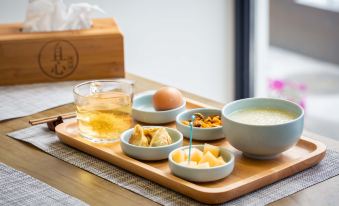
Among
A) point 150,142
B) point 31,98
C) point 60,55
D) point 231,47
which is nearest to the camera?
point 150,142

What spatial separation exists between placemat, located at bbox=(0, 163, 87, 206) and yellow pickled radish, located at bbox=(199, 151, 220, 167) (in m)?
0.25

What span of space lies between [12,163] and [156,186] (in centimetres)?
36

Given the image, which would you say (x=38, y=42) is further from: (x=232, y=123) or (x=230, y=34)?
(x=230, y=34)

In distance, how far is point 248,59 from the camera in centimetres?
300

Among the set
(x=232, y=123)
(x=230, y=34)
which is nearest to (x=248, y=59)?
(x=230, y=34)

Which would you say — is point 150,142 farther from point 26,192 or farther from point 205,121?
point 26,192

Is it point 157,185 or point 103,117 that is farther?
point 103,117

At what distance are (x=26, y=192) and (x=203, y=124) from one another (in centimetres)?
43

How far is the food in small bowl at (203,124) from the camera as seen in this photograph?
62.8 inches

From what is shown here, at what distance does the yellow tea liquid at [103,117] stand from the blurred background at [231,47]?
90 centimetres

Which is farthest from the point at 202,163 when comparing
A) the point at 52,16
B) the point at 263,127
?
the point at 52,16

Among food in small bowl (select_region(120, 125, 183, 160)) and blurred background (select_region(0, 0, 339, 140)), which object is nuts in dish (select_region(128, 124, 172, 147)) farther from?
blurred background (select_region(0, 0, 339, 140))

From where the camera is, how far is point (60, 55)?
2.10 metres

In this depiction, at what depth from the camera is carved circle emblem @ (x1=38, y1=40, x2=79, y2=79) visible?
6.84ft
